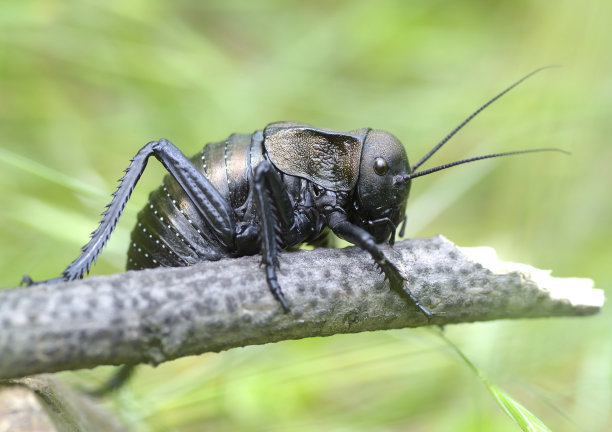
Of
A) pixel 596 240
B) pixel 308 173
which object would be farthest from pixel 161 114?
pixel 596 240

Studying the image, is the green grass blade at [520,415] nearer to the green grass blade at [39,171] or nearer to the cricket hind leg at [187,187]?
the cricket hind leg at [187,187]

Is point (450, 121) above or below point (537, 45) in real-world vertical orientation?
below

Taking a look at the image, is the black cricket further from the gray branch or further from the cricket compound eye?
the gray branch

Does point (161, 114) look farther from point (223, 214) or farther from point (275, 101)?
point (223, 214)

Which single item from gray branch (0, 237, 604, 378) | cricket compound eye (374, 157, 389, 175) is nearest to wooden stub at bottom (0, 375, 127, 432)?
gray branch (0, 237, 604, 378)

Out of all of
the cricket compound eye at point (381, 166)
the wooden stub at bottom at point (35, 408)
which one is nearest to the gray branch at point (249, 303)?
the wooden stub at bottom at point (35, 408)

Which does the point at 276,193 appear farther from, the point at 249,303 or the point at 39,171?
the point at 39,171
